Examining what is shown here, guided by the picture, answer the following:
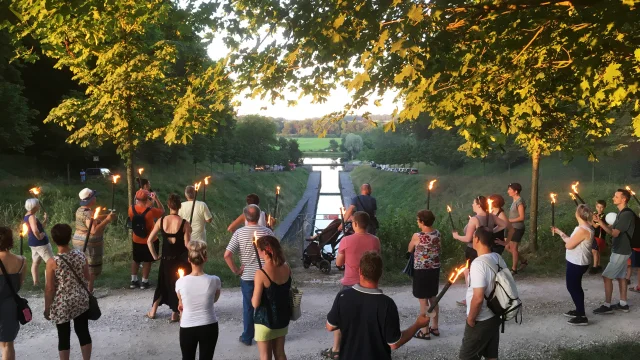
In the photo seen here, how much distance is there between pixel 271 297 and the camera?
16.6ft

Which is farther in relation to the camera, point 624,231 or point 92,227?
point 92,227

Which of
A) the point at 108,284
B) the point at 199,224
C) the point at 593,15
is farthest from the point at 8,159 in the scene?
the point at 593,15

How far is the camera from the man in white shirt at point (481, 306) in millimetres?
4840

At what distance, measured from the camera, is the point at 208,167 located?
201ft

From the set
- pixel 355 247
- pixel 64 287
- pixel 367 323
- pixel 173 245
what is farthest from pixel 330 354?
pixel 64 287

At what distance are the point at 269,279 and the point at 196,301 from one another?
0.73m

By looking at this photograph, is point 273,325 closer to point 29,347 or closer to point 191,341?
point 191,341

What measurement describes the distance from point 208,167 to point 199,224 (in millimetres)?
54171

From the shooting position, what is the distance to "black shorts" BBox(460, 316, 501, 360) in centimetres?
498

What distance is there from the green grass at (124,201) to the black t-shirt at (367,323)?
6.34 meters

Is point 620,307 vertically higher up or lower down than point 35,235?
lower down

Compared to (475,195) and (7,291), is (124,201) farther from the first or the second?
(7,291)

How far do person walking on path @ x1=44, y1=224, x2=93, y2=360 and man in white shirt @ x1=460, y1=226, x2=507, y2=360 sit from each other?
13.6 ft

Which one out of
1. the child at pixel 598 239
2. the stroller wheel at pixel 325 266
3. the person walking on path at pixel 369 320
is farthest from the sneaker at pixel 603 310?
the person walking on path at pixel 369 320
